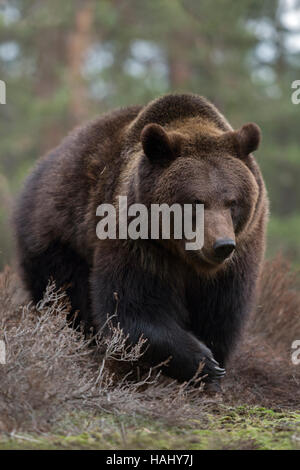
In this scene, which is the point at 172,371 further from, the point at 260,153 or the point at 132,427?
the point at 260,153

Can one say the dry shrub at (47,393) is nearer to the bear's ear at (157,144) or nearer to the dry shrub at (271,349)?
the bear's ear at (157,144)

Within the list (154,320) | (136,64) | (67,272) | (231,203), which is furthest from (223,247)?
(136,64)

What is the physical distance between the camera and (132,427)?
4434 millimetres

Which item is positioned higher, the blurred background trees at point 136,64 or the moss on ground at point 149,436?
the blurred background trees at point 136,64

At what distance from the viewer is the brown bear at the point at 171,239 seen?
18.3 feet

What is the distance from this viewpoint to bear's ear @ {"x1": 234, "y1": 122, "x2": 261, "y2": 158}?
230 inches
